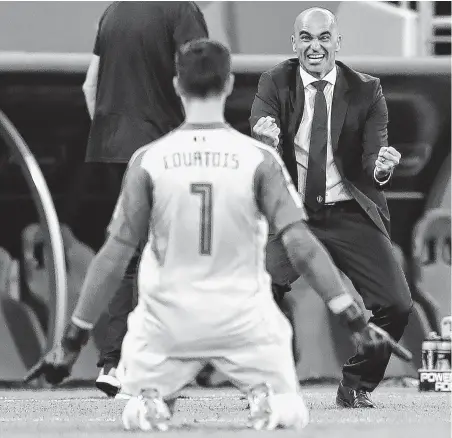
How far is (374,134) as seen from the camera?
605cm

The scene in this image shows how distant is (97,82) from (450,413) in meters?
2.35

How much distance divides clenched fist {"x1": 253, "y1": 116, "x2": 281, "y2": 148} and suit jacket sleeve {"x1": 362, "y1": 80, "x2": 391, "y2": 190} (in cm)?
54

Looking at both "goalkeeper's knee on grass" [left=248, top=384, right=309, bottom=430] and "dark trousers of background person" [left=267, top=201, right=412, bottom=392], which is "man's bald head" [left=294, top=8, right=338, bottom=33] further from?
"goalkeeper's knee on grass" [left=248, top=384, right=309, bottom=430]

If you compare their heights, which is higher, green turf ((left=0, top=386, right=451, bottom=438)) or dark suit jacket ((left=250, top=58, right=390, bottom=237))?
dark suit jacket ((left=250, top=58, right=390, bottom=237))

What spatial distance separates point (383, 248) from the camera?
6027 mm

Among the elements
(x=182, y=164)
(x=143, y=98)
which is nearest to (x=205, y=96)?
(x=182, y=164)

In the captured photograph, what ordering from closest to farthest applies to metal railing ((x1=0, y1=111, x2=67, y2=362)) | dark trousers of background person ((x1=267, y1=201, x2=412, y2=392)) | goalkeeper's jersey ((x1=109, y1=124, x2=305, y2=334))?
1. goalkeeper's jersey ((x1=109, y1=124, x2=305, y2=334))
2. dark trousers of background person ((x1=267, y1=201, x2=412, y2=392))
3. metal railing ((x1=0, y1=111, x2=67, y2=362))

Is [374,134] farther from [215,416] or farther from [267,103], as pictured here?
[215,416]

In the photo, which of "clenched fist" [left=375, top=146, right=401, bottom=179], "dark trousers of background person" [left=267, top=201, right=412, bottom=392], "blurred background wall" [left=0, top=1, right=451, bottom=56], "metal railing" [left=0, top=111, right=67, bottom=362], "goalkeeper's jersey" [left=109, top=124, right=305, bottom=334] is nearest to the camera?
"goalkeeper's jersey" [left=109, top=124, right=305, bottom=334]

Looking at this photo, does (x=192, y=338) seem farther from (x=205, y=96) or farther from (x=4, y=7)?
(x=4, y=7)

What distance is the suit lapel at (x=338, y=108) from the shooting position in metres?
6.06

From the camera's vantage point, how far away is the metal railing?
304 inches

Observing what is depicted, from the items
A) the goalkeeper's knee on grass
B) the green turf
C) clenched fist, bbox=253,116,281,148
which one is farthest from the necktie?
the goalkeeper's knee on grass

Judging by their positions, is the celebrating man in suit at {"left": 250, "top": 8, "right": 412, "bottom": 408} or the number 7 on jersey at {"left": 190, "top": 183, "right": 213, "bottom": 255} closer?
the number 7 on jersey at {"left": 190, "top": 183, "right": 213, "bottom": 255}
